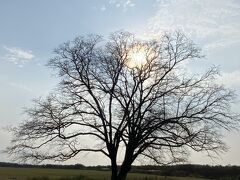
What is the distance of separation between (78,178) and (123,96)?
19.8 m

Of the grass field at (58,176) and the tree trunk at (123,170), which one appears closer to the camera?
the tree trunk at (123,170)

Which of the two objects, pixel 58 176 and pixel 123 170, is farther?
pixel 58 176

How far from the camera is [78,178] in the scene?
47250 mm

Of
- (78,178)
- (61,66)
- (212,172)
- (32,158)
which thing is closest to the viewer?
(32,158)

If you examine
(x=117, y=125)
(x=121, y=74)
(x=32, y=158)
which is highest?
(x=121, y=74)

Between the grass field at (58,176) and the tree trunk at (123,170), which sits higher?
the grass field at (58,176)

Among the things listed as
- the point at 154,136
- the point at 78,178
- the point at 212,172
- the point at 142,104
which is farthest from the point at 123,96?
the point at 212,172

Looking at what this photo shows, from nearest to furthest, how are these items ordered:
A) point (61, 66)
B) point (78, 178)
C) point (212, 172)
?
point (61, 66)
point (78, 178)
point (212, 172)

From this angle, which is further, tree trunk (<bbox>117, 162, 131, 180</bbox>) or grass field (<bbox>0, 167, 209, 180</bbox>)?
grass field (<bbox>0, 167, 209, 180</bbox>)

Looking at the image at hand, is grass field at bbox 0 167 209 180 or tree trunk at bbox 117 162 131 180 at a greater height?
grass field at bbox 0 167 209 180

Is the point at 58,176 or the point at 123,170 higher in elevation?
the point at 58,176

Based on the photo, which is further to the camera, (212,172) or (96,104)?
(212,172)

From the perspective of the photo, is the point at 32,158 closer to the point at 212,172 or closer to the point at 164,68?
the point at 164,68

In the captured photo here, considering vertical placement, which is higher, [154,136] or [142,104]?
[142,104]
